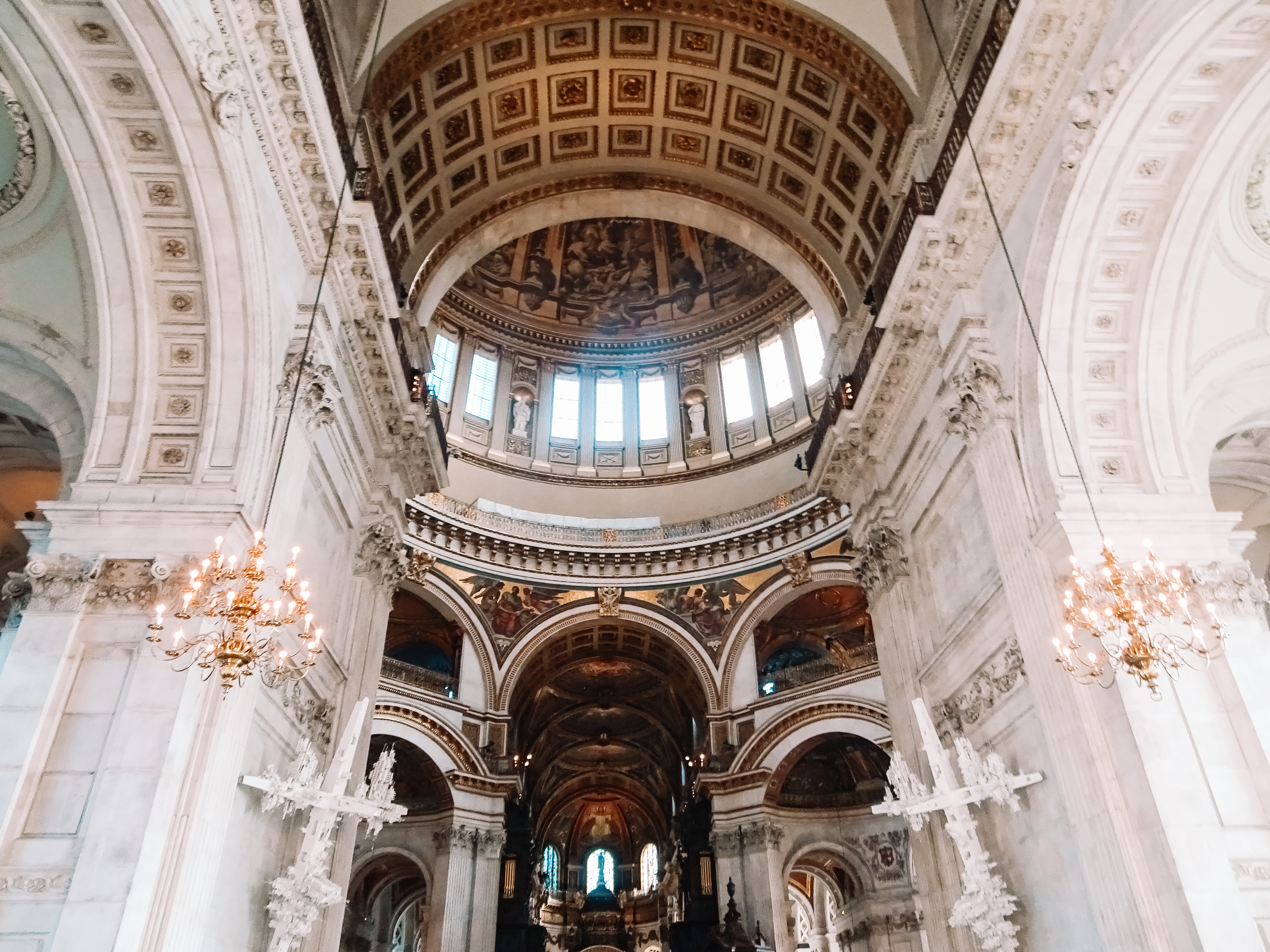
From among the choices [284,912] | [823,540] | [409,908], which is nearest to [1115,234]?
[284,912]

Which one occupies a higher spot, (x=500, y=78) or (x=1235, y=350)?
(x=500, y=78)

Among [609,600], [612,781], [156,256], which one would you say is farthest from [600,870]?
[156,256]

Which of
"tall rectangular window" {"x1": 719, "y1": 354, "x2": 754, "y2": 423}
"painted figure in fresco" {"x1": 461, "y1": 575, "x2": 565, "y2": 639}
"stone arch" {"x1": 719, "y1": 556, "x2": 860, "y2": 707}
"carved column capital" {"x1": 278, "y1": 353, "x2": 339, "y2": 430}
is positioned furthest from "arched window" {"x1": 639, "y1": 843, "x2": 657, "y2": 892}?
"carved column capital" {"x1": 278, "y1": 353, "x2": 339, "y2": 430}

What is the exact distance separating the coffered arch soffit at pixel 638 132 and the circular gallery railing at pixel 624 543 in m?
9.34

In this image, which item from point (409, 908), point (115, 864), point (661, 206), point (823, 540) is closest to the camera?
point (115, 864)

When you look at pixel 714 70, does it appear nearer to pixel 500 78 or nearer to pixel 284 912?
pixel 500 78

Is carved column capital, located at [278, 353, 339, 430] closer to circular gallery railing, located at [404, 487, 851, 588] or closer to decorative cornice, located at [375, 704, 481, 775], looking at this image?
circular gallery railing, located at [404, 487, 851, 588]

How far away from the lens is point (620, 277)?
28.0m

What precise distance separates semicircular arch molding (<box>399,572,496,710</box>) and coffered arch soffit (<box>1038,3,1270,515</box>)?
59.4ft

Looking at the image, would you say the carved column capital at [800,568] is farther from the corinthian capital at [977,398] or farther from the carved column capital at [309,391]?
the carved column capital at [309,391]

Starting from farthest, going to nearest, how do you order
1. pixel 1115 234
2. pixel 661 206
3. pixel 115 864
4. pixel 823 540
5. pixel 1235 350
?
1. pixel 823 540
2. pixel 661 206
3. pixel 1235 350
4. pixel 1115 234
5. pixel 115 864

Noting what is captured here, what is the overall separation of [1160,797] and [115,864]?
7.94 metres

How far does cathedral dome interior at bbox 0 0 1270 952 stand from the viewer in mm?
6805

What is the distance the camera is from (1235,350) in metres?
8.91
